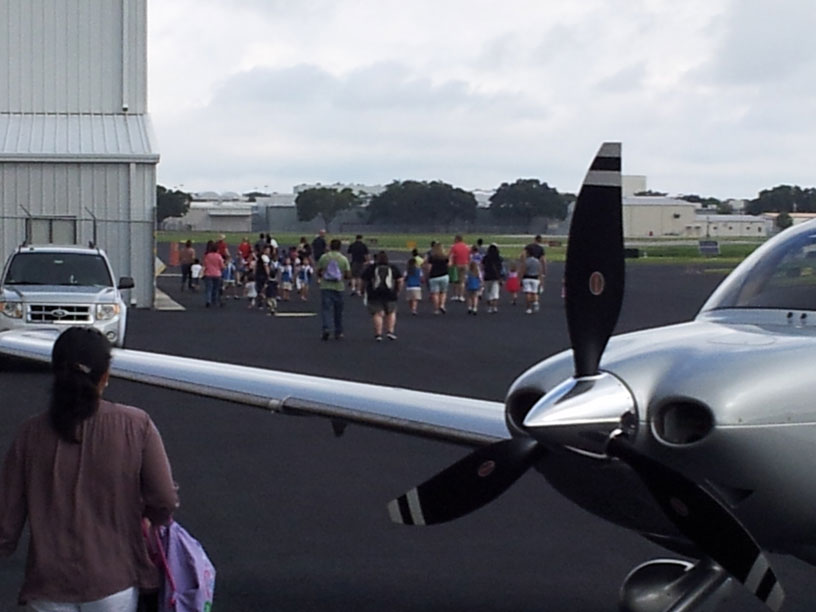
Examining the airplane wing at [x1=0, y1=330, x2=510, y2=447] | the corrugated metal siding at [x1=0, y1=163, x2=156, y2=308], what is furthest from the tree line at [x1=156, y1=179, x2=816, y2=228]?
the airplane wing at [x1=0, y1=330, x2=510, y2=447]

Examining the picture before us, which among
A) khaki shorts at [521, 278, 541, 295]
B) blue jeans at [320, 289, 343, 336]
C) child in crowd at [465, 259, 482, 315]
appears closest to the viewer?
blue jeans at [320, 289, 343, 336]

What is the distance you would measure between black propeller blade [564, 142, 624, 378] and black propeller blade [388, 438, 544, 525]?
537mm

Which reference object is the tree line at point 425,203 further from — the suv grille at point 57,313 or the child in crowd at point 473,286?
the suv grille at point 57,313

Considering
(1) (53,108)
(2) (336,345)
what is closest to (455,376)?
(2) (336,345)

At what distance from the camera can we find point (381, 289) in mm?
22984

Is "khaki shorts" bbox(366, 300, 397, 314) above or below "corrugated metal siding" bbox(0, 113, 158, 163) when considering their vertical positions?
below

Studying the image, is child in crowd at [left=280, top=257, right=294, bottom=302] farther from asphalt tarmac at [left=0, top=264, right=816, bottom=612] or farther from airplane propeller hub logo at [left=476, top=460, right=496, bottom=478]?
airplane propeller hub logo at [left=476, top=460, right=496, bottom=478]

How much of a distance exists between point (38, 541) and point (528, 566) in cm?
379

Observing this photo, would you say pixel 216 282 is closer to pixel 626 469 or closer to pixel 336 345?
pixel 336 345

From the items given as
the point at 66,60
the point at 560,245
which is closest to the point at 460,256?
the point at 66,60

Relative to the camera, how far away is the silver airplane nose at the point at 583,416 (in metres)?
4.73

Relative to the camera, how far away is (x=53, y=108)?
1353 inches

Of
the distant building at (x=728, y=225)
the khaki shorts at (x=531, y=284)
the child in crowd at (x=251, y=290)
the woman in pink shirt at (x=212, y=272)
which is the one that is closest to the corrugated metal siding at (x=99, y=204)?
the woman in pink shirt at (x=212, y=272)

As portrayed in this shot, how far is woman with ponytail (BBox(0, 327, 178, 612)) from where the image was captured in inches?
175
